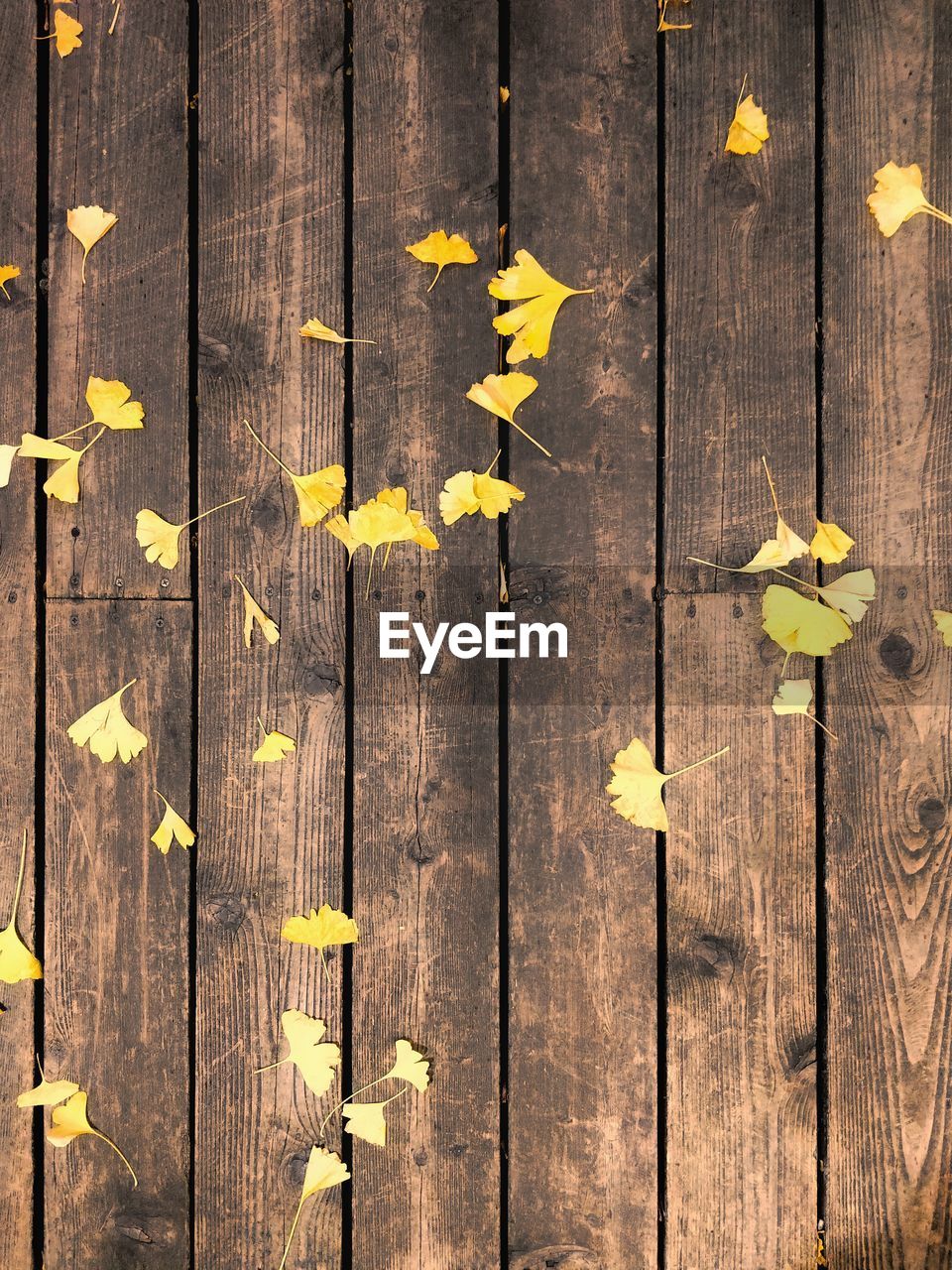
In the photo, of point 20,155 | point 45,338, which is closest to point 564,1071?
point 45,338

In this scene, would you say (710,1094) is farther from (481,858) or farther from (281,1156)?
(281,1156)

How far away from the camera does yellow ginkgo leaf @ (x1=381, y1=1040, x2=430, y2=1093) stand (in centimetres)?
102

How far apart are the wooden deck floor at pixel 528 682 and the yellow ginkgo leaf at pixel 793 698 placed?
0.04 m

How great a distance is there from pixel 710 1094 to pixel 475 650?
602 millimetres

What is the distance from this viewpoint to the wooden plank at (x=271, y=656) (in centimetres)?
104

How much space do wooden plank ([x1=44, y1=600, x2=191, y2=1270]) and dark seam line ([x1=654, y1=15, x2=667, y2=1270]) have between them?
1.88ft

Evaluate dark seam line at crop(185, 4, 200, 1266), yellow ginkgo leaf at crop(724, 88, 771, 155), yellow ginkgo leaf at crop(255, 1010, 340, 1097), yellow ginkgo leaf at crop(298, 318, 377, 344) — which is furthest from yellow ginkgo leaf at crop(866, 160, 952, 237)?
yellow ginkgo leaf at crop(255, 1010, 340, 1097)

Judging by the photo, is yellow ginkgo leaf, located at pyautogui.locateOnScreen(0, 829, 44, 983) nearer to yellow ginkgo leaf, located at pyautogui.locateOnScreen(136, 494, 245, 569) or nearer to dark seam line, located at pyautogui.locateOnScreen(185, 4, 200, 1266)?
dark seam line, located at pyautogui.locateOnScreen(185, 4, 200, 1266)

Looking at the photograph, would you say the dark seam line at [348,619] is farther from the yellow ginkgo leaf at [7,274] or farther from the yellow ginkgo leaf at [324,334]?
the yellow ginkgo leaf at [7,274]

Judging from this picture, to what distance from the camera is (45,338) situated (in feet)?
3.48

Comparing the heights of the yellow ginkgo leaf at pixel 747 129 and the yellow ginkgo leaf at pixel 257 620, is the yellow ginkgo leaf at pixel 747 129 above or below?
above

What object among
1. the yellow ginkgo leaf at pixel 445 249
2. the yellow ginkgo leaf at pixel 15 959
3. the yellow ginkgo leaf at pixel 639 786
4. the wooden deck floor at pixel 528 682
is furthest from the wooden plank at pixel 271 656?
the yellow ginkgo leaf at pixel 639 786

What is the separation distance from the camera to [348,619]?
3.40ft

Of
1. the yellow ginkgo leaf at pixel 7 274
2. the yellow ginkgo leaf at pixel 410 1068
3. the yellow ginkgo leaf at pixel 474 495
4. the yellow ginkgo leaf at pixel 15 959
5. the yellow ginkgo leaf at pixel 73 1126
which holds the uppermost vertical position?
the yellow ginkgo leaf at pixel 7 274
